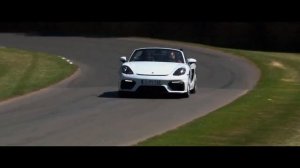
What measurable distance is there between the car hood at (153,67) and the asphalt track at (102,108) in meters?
0.68

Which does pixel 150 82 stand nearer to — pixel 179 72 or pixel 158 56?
pixel 179 72

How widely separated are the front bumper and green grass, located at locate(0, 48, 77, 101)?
9.68 feet

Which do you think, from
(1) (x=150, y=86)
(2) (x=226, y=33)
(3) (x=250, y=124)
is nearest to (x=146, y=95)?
(1) (x=150, y=86)

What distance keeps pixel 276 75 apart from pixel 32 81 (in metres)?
9.37

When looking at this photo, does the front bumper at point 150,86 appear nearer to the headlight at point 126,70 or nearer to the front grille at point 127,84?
the front grille at point 127,84

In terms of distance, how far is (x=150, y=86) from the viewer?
18953mm

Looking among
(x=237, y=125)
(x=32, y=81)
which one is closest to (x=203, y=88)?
(x=32, y=81)

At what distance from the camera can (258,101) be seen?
18625 mm

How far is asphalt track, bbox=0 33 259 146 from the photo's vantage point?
12438 mm

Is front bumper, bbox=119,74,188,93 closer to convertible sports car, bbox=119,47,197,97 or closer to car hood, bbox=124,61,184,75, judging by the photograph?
convertible sports car, bbox=119,47,197,97

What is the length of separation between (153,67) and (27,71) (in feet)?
30.4

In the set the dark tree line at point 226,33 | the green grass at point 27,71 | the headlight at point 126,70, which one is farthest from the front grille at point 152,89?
the dark tree line at point 226,33
